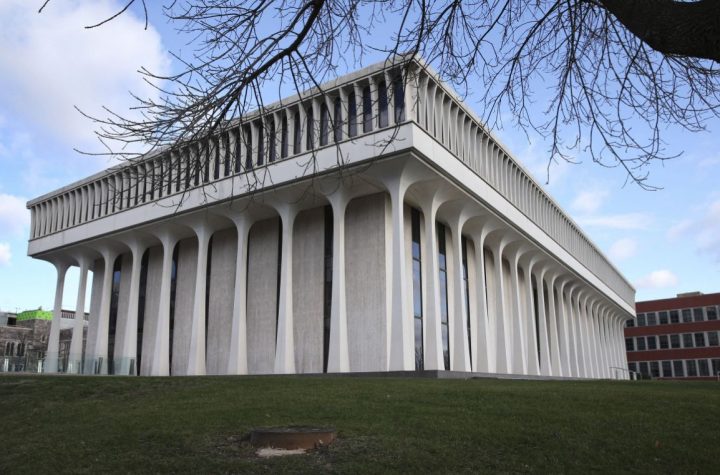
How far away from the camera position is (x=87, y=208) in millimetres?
43750

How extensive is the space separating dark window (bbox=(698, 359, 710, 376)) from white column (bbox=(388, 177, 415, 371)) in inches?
2624

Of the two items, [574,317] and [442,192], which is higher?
[442,192]

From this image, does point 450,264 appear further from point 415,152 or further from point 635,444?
point 635,444

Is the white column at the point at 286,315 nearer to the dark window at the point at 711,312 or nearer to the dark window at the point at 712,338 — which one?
the dark window at the point at 712,338

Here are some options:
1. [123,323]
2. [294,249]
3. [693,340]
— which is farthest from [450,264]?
[693,340]

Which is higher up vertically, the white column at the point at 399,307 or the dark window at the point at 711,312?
the dark window at the point at 711,312

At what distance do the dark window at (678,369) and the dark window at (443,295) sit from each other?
61.2 m

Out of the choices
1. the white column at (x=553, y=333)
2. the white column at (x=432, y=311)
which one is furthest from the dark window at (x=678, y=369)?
the white column at (x=432, y=311)

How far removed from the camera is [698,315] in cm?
8169

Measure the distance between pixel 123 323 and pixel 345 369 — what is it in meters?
22.2

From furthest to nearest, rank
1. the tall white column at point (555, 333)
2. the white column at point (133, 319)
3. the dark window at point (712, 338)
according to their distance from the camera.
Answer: the dark window at point (712, 338) → the tall white column at point (555, 333) → the white column at point (133, 319)

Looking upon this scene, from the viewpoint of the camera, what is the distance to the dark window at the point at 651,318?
87312mm

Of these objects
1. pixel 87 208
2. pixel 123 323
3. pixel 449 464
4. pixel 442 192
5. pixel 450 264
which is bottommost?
pixel 449 464

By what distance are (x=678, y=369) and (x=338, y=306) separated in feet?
232
